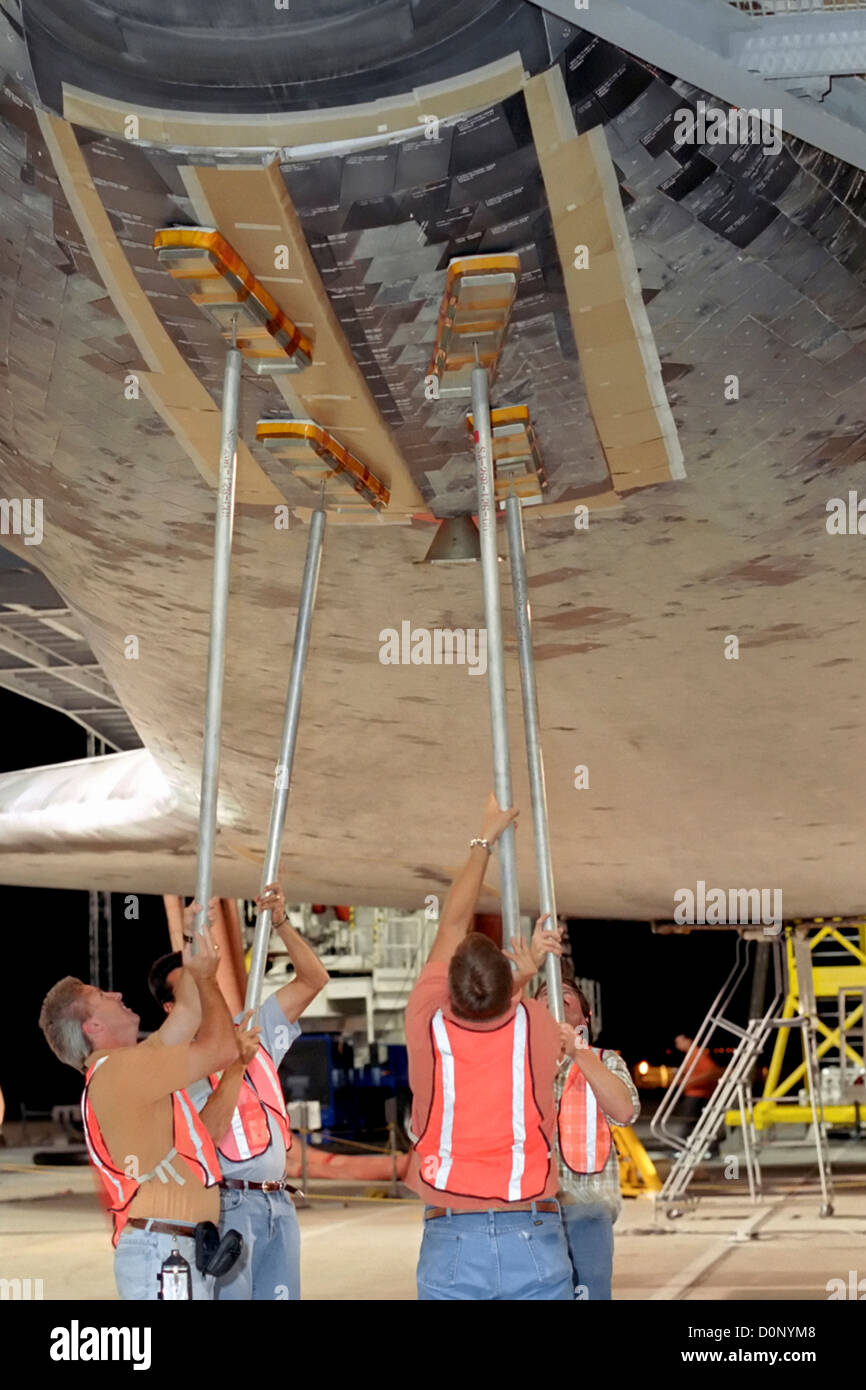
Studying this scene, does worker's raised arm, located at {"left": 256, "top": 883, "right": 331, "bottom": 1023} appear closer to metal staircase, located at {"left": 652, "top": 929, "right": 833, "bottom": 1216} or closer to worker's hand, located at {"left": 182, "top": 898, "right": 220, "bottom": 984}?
worker's hand, located at {"left": 182, "top": 898, "right": 220, "bottom": 984}

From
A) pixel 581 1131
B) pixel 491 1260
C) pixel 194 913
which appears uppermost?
pixel 194 913

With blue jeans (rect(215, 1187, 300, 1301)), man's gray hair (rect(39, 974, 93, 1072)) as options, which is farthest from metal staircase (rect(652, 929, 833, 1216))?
man's gray hair (rect(39, 974, 93, 1072))

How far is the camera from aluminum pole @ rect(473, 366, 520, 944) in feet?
12.0

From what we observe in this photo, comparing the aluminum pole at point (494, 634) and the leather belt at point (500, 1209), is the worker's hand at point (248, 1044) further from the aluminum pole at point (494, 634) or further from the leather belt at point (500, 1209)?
the aluminum pole at point (494, 634)

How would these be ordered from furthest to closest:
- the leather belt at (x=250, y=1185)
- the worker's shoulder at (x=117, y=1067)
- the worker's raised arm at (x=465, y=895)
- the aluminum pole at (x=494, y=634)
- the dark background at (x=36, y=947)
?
the dark background at (x=36, y=947) → the leather belt at (x=250, y=1185) → the worker's raised arm at (x=465, y=895) → the aluminum pole at (x=494, y=634) → the worker's shoulder at (x=117, y=1067)

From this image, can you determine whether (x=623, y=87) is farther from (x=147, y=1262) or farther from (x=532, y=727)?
(x=147, y=1262)

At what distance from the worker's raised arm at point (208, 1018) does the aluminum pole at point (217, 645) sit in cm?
7

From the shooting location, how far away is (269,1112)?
464 centimetres

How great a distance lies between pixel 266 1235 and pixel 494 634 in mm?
2053

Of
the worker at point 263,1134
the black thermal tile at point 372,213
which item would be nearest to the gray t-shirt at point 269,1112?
the worker at point 263,1134

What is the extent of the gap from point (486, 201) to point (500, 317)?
335 mm

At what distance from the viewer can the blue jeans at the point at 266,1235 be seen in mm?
4312

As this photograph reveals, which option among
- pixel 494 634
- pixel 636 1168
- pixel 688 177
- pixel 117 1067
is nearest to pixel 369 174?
pixel 688 177
